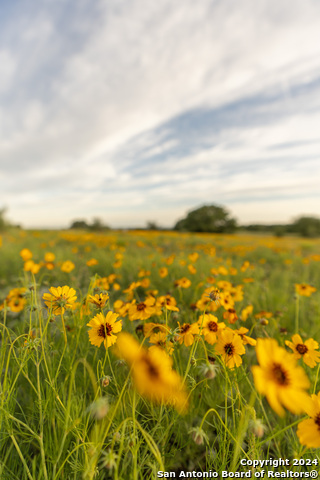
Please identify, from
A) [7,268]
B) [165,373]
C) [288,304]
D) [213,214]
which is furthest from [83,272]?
[213,214]

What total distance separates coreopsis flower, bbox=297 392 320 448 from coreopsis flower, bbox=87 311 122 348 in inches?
26.2

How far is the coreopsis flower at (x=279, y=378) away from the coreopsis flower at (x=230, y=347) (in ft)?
0.96

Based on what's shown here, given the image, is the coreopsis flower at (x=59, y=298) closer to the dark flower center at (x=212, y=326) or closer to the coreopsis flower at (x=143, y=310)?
the coreopsis flower at (x=143, y=310)

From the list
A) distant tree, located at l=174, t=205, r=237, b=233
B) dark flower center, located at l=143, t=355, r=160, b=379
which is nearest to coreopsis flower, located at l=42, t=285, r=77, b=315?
dark flower center, located at l=143, t=355, r=160, b=379

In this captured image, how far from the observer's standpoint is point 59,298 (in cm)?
112

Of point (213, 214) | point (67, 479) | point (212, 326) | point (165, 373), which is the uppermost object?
point (213, 214)

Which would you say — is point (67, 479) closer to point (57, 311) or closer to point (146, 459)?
point (146, 459)

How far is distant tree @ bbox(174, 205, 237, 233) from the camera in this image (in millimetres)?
36688

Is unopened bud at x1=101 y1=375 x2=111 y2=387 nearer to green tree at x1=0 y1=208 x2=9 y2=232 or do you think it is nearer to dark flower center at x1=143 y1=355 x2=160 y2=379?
dark flower center at x1=143 y1=355 x2=160 y2=379

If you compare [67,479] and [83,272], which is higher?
[83,272]

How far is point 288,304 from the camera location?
2.82m

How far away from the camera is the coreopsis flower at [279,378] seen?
0.63 m

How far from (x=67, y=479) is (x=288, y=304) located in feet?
8.59

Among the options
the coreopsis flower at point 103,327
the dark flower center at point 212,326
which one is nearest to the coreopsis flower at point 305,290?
the dark flower center at point 212,326
